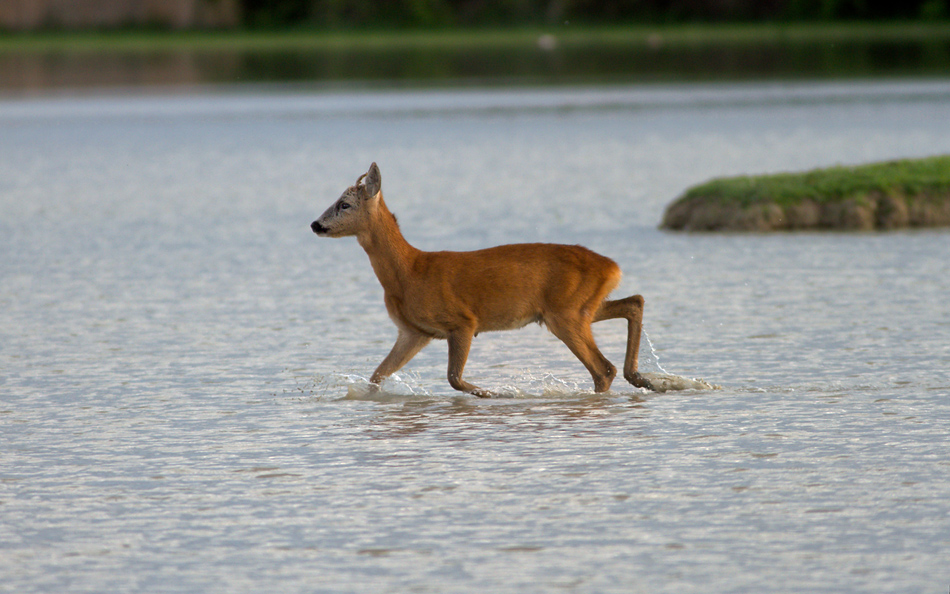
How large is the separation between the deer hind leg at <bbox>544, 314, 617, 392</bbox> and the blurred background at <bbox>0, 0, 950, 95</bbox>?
149 feet

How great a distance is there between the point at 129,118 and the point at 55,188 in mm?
16038

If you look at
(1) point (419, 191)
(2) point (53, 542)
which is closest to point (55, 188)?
(1) point (419, 191)

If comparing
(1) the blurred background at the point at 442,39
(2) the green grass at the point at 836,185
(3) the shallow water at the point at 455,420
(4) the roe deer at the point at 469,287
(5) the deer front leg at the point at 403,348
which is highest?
(1) the blurred background at the point at 442,39

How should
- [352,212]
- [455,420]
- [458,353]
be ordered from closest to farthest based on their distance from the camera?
[455,420] < [458,353] < [352,212]

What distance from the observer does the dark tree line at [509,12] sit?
8481 cm

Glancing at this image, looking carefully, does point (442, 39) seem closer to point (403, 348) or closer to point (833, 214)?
point (833, 214)

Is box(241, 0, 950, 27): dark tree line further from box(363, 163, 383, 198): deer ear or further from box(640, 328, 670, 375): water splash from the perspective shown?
box(363, 163, 383, 198): deer ear

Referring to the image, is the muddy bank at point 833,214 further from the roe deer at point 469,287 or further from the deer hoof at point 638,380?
the roe deer at point 469,287

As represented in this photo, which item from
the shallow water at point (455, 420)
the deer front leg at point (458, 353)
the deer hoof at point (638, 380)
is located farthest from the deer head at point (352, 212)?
the deer hoof at point (638, 380)

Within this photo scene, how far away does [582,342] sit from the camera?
31.2 ft

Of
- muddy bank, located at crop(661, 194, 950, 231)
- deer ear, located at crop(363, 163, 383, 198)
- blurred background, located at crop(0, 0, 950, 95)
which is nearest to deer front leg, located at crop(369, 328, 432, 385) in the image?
deer ear, located at crop(363, 163, 383, 198)

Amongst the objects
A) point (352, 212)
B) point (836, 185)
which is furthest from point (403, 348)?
point (836, 185)

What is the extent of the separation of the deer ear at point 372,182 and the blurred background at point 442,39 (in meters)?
45.4

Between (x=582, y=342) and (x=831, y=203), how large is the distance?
27.4 feet
